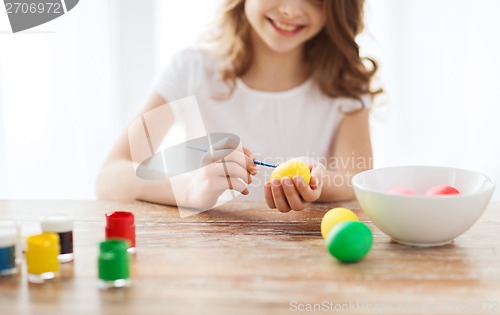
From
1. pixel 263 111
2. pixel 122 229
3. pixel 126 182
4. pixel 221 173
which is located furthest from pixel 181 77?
pixel 122 229

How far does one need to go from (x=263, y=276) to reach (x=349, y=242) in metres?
0.15

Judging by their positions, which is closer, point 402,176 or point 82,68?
Answer: point 402,176

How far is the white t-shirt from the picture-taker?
1.99 meters

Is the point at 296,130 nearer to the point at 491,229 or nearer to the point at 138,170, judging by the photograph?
the point at 138,170

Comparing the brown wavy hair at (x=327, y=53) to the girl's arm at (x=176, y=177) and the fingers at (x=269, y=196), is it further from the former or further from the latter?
the fingers at (x=269, y=196)

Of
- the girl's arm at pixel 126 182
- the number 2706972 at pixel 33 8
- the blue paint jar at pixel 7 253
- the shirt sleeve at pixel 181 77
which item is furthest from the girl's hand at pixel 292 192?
the number 2706972 at pixel 33 8

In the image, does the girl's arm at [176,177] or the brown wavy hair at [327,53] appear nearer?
the girl's arm at [176,177]

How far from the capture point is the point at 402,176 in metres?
1.25

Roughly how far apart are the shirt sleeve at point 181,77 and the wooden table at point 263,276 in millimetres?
791

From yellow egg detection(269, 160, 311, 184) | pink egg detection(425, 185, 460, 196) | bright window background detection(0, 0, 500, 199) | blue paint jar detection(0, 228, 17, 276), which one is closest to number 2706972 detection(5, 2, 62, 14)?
bright window background detection(0, 0, 500, 199)

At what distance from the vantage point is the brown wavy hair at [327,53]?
6.23 feet

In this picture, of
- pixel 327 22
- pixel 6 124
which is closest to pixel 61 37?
pixel 6 124

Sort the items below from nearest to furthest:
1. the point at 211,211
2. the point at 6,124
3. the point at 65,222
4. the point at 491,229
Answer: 1. the point at 65,222
2. the point at 491,229
3. the point at 211,211
4. the point at 6,124

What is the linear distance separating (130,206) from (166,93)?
643mm
